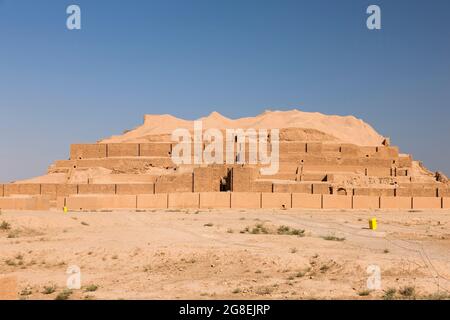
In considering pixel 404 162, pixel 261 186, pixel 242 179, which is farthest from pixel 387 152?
pixel 242 179

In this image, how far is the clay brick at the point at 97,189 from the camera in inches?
1543

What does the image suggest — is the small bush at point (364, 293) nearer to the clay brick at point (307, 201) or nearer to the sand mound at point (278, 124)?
the clay brick at point (307, 201)

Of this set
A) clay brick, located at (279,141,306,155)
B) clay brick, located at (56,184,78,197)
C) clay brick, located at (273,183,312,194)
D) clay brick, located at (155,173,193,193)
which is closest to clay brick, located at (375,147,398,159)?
clay brick, located at (279,141,306,155)

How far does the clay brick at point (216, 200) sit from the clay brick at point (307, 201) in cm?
429

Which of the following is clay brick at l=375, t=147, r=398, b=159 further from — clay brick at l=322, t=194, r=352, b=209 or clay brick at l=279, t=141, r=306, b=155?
clay brick at l=322, t=194, r=352, b=209

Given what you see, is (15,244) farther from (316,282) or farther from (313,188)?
(313,188)

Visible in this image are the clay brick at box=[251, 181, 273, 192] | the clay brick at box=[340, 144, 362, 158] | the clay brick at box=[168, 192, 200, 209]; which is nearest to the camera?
the clay brick at box=[168, 192, 200, 209]

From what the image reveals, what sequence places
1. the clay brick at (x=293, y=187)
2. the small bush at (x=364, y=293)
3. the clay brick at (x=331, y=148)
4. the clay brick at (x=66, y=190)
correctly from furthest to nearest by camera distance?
the clay brick at (x=331, y=148), the clay brick at (x=66, y=190), the clay brick at (x=293, y=187), the small bush at (x=364, y=293)

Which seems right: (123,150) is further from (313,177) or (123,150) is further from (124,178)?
(313,177)

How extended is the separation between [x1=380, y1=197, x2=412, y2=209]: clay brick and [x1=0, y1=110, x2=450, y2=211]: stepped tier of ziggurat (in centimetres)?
7

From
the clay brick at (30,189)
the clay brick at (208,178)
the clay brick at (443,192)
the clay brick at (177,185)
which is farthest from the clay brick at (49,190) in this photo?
the clay brick at (443,192)

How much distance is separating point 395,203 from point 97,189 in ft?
68.6

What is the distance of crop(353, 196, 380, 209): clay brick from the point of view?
3516 centimetres
